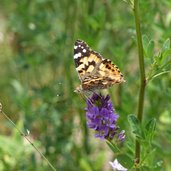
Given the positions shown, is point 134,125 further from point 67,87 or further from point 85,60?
point 67,87

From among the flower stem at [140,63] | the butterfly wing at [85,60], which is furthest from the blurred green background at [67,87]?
the flower stem at [140,63]

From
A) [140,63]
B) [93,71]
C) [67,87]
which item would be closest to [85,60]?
[93,71]

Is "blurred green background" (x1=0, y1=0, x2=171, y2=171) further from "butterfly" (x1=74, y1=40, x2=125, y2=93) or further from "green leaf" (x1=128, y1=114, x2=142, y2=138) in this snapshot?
"green leaf" (x1=128, y1=114, x2=142, y2=138)

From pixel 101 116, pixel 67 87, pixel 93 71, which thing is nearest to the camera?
pixel 101 116

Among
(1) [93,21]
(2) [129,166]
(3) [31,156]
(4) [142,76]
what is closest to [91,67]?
(4) [142,76]

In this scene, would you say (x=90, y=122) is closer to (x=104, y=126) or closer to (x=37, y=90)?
(x=104, y=126)

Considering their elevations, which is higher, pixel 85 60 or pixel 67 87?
pixel 85 60

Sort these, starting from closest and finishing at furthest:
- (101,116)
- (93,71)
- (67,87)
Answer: (101,116) < (93,71) < (67,87)
